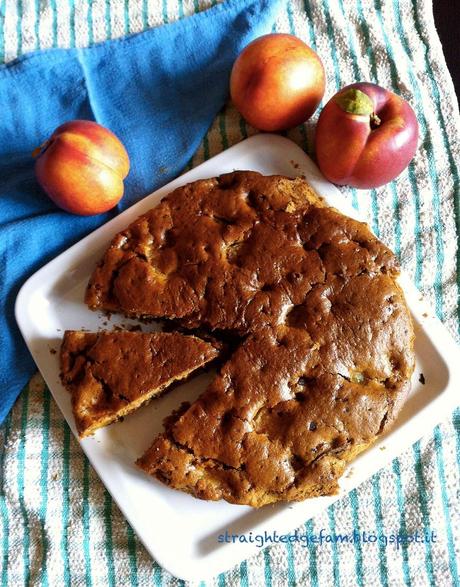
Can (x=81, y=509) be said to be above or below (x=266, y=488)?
below

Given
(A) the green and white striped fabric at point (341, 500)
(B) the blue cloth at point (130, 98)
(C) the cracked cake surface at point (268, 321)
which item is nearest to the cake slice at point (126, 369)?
(C) the cracked cake surface at point (268, 321)

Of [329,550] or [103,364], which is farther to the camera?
[329,550]

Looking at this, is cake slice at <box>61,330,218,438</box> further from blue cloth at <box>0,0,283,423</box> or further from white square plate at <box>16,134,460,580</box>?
blue cloth at <box>0,0,283,423</box>

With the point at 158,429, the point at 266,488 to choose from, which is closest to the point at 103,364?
the point at 158,429

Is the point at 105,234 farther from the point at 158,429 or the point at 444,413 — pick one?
the point at 444,413

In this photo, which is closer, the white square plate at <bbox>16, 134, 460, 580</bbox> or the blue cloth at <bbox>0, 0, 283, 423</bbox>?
the white square plate at <bbox>16, 134, 460, 580</bbox>

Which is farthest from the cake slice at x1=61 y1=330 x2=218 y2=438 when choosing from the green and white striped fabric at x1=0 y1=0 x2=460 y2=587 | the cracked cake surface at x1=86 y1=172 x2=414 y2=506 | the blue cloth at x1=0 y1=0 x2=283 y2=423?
the blue cloth at x1=0 y1=0 x2=283 y2=423

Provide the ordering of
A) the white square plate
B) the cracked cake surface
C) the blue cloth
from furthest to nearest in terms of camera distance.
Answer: the blue cloth → the white square plate → the cracked cake surface
